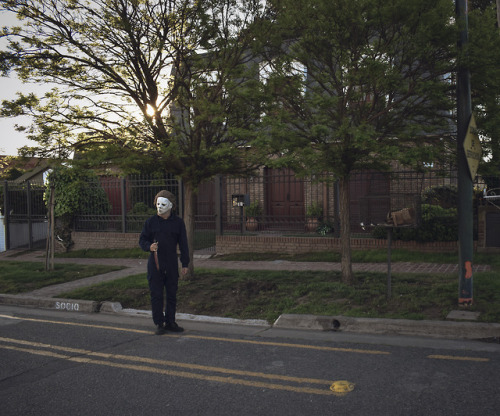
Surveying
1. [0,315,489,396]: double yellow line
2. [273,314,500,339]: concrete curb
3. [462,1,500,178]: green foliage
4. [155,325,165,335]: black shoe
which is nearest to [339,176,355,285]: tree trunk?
[273,314,500,339]: concrete curb

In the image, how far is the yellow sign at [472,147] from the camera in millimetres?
6771

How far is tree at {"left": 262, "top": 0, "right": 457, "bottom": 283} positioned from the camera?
7.16 m

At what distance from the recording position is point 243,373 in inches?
197

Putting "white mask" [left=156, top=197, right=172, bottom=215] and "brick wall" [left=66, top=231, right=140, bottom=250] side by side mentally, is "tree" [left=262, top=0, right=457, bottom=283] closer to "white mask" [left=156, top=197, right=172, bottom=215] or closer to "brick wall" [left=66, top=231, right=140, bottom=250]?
"white mask" [left=156, top=197, right=172, bottom=215]

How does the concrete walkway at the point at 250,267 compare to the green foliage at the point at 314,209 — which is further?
the green foliage at the point at 314,209

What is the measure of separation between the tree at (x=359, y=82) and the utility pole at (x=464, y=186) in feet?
0.67

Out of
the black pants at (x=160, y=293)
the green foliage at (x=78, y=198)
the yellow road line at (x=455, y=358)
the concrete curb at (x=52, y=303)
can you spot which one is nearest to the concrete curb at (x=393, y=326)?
the yellow road line at (x=455, y=358)

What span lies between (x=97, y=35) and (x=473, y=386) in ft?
27.7

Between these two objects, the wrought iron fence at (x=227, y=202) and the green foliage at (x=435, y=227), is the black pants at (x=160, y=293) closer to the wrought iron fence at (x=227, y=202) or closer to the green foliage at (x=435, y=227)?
the wrought iron fence at (x=227, y=202)

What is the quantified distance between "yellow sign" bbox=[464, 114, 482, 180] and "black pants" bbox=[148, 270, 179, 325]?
4.48 meters

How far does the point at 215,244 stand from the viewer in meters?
15.3

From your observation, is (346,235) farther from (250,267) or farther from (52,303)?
(52,303)

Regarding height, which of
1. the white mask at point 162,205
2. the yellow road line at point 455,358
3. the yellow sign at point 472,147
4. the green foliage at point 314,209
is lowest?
the yellow road line at point 455,358

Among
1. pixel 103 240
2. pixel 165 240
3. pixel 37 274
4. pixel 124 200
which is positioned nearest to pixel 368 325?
pixel 165 240
